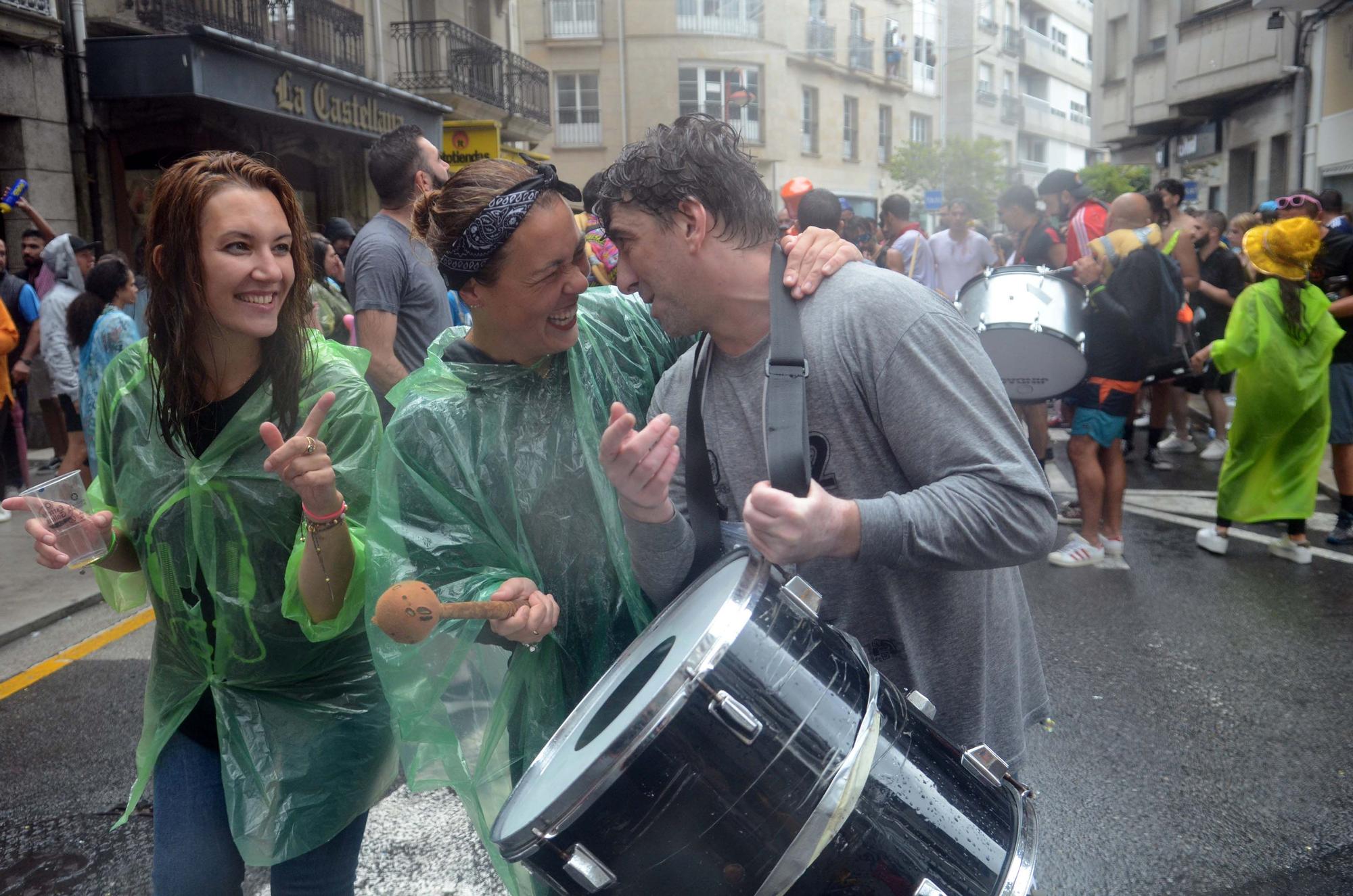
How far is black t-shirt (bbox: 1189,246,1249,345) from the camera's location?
9.12 m

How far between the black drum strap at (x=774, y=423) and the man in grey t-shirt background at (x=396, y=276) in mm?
2494

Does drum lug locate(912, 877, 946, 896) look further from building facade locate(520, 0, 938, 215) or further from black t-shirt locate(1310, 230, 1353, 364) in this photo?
building facade locate(520, 0, 938, 215)

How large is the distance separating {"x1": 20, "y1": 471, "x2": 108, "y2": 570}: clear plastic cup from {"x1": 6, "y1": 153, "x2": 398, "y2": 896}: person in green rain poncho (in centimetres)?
1

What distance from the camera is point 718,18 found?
101 ft

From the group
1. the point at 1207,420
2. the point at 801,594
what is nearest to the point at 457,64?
the point at 1207,420

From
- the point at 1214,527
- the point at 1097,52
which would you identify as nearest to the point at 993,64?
the point at 1097,52

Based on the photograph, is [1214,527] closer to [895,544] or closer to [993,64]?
[895,544]

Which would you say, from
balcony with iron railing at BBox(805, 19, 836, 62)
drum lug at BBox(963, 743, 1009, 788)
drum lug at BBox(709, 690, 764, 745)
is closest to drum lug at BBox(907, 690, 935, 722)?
drum lug at BBox(963, 743, 1009, 788)

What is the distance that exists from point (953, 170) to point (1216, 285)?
30.5 m

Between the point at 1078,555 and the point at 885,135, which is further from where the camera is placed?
the point at 885,135

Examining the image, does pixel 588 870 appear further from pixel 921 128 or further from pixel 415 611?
pixel 921 128

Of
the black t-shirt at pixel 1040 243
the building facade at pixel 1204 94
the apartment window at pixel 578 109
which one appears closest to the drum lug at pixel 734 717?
the black t-shirt at pixel 1040 243

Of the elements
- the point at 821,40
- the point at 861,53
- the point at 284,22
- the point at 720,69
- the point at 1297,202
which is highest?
the point at 821,40

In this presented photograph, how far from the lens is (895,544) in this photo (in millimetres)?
1484
